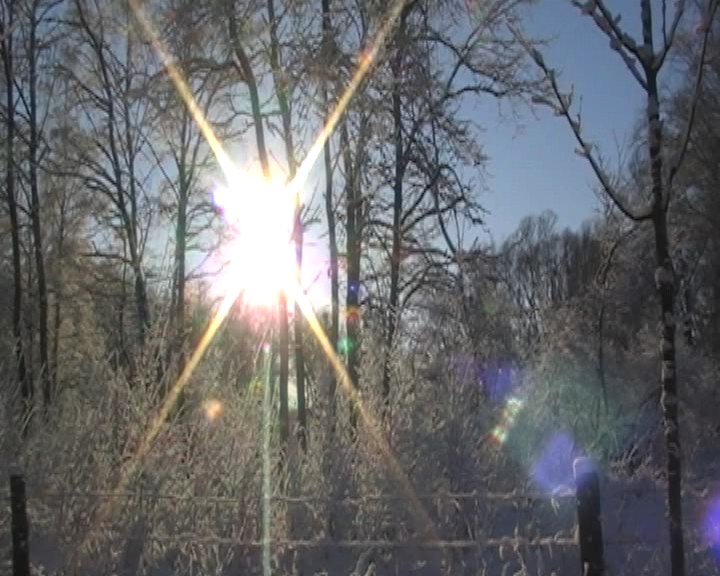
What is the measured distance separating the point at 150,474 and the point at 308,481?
161 cm

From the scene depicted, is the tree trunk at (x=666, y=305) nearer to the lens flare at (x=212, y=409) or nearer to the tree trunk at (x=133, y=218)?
the lens flare at (x=212, y=409)

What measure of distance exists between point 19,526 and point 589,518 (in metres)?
3.93

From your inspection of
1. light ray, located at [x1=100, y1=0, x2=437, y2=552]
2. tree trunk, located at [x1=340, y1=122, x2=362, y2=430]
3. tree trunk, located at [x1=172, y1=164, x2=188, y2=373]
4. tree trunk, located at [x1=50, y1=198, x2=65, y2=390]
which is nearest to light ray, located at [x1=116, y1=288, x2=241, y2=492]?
light ray, located at [x1=100, y1=0, x2=437, y2=552]

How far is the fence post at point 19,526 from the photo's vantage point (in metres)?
6.61

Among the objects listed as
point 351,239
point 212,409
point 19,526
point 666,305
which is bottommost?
point 19,526

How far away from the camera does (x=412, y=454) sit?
32.0 ft

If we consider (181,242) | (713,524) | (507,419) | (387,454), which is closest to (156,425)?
(387,454)

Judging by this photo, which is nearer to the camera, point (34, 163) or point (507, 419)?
point (507, 419)

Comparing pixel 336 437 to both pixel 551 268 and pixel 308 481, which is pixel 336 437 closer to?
pixel 308 481

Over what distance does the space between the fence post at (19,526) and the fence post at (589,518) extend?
3830 millimetres

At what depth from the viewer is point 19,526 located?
6641 millimetres

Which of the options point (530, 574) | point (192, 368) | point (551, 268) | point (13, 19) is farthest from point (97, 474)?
point (551, 268)

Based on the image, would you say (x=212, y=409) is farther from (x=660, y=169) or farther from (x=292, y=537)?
(x=660, y=169)

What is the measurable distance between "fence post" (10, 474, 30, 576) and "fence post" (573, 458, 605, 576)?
3830 mm
